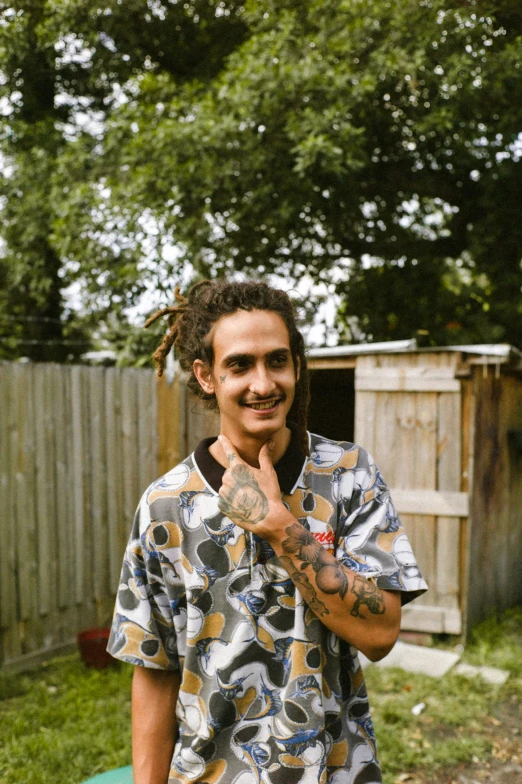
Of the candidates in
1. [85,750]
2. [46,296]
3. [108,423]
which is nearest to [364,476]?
[85,750]

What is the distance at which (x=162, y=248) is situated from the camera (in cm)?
707

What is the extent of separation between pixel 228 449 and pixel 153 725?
0.67m

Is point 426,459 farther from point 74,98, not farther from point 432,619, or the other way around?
point 74,98

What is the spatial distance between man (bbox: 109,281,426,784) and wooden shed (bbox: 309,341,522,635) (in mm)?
3939

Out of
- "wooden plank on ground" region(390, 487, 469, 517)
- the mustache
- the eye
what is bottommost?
"wooden plank on ground" region(390, 487, 469, 517)

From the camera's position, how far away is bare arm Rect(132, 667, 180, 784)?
1.54 meters

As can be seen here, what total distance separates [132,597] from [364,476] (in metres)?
0.63

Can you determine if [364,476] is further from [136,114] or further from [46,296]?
[46,296]

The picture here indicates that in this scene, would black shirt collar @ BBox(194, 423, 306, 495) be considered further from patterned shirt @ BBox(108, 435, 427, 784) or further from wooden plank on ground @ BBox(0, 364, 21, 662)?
A: wooden plank on ground @ BBox(0, 364, 21, 662)

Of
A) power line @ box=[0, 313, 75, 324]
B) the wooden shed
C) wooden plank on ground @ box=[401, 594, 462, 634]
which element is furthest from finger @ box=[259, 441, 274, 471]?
power line @ box=[0, 313, 75, 324]

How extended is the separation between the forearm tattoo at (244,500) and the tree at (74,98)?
226 inches

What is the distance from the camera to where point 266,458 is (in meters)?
1.51

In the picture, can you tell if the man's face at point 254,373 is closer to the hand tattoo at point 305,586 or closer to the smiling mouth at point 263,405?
the smiling mouth at point 263,405

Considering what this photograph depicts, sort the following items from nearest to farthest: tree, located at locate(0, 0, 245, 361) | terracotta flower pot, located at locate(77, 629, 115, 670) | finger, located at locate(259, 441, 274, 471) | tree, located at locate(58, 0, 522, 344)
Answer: finger, located at locate(259, 441, 274, 471), terracotta flower pot, located at locate(77, 629, 115, 670), tree, located at locate(58, 0, 522, 344), tree, located at locate(0, 0, 245, 361)
